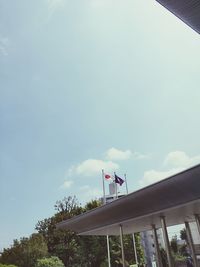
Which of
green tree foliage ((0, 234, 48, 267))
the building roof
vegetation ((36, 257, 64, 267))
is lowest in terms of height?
vegetation ((36, 257, 64, 267))

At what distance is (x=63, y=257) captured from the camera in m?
26.4

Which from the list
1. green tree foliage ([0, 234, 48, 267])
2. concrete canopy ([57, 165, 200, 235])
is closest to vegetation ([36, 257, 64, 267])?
green tree foliage ([0, 234, 48, 267])

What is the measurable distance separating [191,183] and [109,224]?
268 inches

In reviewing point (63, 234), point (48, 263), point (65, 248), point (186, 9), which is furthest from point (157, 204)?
point (63, 234)

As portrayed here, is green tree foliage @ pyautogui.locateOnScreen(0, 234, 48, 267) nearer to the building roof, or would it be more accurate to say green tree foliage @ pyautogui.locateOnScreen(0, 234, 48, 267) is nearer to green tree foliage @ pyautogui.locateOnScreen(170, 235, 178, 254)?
green tree foliage @ pyautogui.locateOnScreen(170, 235, 178, 254)

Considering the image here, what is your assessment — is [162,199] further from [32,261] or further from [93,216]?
[32,261]

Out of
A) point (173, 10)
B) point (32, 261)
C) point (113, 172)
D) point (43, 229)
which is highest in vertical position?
point (113, 172)

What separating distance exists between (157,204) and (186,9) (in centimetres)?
841

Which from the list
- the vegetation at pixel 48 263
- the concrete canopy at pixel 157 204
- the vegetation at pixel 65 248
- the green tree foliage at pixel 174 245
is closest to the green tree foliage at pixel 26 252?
the vegetation at pixel 65 248

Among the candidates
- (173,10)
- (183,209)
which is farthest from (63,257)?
(173,10)

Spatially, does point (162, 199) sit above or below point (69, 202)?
below

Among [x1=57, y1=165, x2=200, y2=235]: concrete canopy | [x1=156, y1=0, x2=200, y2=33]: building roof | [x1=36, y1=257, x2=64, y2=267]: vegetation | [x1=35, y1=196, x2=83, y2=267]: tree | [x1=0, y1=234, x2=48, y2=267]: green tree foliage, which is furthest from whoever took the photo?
[x1=35, y1=196, x2=83, y2=267]: tree

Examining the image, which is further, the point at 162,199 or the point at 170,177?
the point at 162,199

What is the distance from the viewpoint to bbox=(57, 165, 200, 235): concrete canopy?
8375mm
